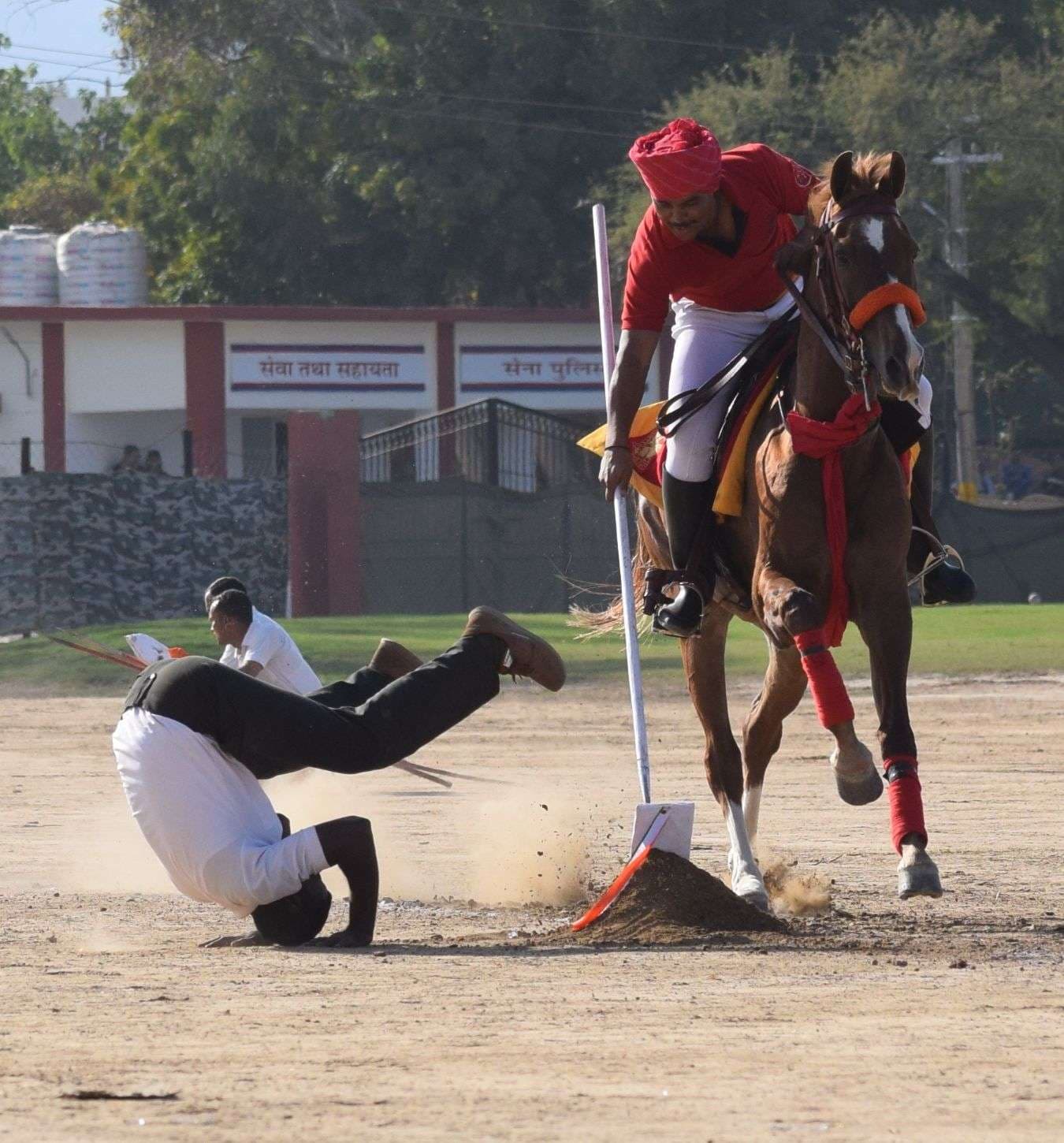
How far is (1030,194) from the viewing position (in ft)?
145

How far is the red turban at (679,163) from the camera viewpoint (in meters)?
8.19

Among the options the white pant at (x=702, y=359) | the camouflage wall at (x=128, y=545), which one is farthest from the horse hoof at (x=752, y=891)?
the camouflage wall at (x=128, y=545)

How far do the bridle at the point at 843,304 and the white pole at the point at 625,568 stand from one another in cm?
149

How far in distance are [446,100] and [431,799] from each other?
35.9 metres

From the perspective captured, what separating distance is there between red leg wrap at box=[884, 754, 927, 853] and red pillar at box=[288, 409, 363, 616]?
23.1 meters

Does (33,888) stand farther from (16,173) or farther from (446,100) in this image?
(16,173)

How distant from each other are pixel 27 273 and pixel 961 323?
1932 centimetres

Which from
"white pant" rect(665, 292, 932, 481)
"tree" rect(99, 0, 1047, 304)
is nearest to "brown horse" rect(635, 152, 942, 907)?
"white pant" rect(665, 292, 932, 481)

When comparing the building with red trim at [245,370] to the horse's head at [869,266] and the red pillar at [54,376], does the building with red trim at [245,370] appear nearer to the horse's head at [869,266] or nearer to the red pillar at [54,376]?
the red pillar at [54,376]

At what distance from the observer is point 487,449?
107ft

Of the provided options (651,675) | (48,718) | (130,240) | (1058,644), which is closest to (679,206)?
(48,718)

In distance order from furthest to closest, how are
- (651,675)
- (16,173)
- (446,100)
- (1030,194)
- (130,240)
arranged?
(16,173), (446,100), (1030,194), (130,240), (651,675)

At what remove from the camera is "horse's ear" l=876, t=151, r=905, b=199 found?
7.72 m

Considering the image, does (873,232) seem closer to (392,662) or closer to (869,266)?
(869,266)
